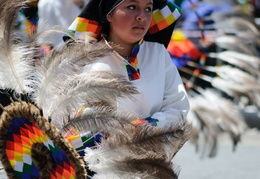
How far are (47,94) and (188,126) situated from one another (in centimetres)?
54

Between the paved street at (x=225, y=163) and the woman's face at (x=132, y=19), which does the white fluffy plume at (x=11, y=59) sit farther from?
the paved street at (x=225, y=163)

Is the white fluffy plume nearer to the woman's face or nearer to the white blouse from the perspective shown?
the white blouse

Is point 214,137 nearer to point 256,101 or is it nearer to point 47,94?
point 256,101

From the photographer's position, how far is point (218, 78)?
7.48m

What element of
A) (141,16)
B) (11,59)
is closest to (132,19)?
(141,16)

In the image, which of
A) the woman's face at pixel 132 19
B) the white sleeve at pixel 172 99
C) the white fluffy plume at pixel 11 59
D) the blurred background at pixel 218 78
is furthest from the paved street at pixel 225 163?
the white fluffy plume at pixel 11 59

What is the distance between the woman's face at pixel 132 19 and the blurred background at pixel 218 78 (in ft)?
10.9

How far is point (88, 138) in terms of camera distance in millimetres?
2449

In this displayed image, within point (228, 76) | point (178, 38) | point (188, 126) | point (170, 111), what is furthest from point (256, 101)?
point (188, 126)

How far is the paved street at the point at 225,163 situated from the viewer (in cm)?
611

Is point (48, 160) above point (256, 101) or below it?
above

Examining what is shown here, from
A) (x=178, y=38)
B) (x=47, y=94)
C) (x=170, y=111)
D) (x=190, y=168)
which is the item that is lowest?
(x=190, y=168)

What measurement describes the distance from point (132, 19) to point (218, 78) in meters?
4.65

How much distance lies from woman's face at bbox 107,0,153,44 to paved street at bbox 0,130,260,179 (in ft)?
9.30
